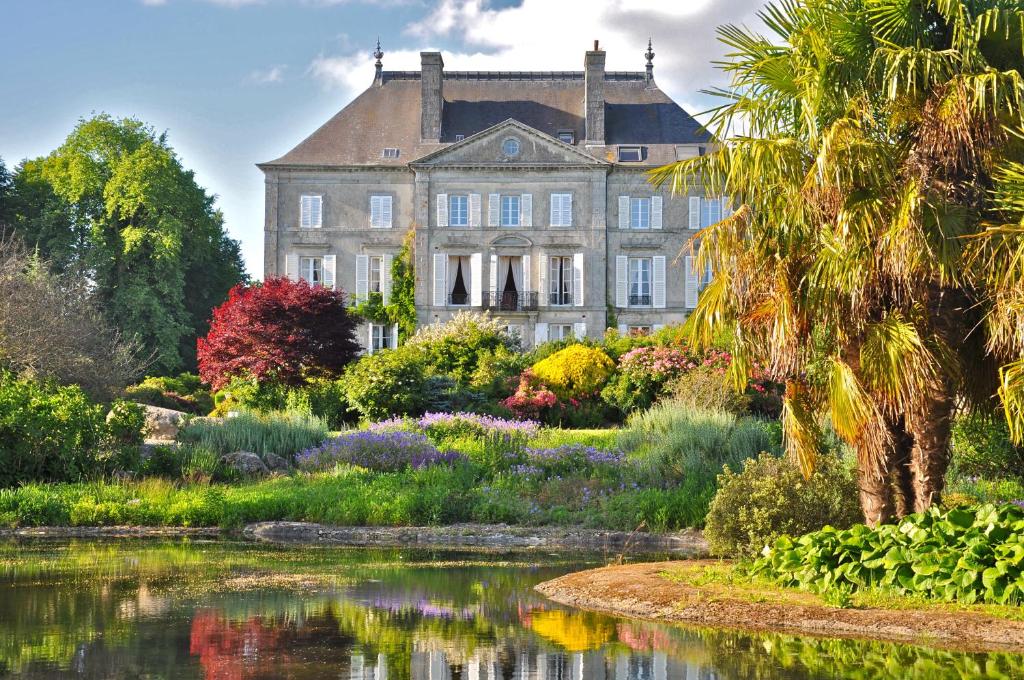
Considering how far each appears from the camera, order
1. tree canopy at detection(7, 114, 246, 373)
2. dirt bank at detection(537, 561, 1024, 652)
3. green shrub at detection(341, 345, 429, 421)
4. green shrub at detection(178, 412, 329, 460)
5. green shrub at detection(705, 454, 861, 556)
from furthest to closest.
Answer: tree canopy at detection(7, 114, 246, 373), green shrub at detection(341, 345, 429, 421), green shrub at detection(178, 412, 329, 460), green shrub at detection(705, 454, 861, 556), dirt bank at detection(537, 561, 1024, 652)

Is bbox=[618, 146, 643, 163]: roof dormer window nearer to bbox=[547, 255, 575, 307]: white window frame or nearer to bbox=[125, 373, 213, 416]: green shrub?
bbox=[547, 255, 575, 307]: white window frame

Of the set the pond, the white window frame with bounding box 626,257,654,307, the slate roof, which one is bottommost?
the pond

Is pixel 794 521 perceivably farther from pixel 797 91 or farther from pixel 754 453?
pixel 754 453

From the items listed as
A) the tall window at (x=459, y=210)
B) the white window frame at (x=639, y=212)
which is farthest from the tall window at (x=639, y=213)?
the tall window at (x=459, y=210)

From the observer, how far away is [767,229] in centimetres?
894

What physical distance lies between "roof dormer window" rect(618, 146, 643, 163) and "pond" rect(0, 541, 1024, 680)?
32253 millimetres

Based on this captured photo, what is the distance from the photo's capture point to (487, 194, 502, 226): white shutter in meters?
41.2

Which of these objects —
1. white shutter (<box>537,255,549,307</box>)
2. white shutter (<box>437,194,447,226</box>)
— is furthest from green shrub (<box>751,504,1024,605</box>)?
white shutter (<box>437,194,447,226</box>)

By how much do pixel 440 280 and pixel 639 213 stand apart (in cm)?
754

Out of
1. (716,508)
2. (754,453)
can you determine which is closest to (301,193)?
(754,453)

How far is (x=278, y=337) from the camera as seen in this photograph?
1033 inches

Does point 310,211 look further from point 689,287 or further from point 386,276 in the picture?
point 689,287

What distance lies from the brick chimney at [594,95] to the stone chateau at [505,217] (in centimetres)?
5

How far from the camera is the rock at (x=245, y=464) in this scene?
16906 mm
